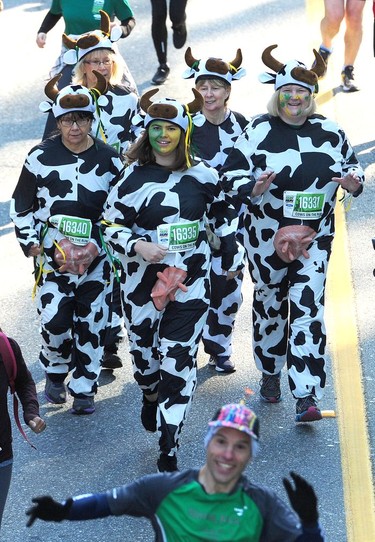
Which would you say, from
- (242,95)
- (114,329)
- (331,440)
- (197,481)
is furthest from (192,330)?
(242,95)

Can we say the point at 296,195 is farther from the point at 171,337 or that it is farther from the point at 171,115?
the point at 171,337

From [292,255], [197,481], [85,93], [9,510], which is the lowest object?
[9,510]

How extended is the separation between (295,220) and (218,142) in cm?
99

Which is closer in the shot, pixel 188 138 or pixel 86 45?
pixel 188 138

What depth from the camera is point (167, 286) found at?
7418 mm

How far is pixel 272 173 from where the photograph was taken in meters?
7.84

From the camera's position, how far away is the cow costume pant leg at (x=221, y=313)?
347 inches

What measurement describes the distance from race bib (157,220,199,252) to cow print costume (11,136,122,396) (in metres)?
0.81

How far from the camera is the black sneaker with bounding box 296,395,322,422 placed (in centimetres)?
802

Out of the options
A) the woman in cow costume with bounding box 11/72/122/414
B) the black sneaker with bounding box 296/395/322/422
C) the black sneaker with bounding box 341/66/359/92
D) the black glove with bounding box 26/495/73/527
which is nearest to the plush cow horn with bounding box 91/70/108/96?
the woman in cow costume with bounding box 11/72/122/414

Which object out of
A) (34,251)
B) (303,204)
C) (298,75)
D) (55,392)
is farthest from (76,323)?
(298,75)

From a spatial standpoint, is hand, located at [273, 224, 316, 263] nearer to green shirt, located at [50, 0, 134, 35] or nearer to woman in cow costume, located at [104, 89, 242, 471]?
woman in cow costume, located at [104, 89, 242, 471]

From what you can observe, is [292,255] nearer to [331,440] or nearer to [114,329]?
[331,440]

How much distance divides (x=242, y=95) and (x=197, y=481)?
9.74 metres
